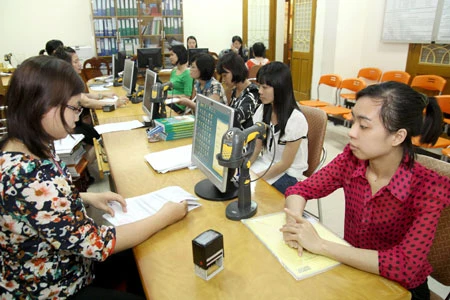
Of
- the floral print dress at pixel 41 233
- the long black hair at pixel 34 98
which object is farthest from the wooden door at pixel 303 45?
the floral print dress at pixel 41 233

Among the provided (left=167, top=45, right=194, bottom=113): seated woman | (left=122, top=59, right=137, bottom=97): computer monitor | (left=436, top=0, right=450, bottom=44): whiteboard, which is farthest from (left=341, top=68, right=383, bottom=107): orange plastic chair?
(left=122, top=59, right=137, bottom=97): computer monitor

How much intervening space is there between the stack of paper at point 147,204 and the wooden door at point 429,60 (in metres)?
4.03

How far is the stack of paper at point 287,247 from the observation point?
0.96 m

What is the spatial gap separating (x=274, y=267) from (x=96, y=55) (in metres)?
6.55

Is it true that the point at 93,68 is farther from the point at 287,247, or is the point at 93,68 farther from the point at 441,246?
the point at 441,246

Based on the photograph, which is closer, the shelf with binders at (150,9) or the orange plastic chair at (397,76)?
the orange plastic chair at (397,76)

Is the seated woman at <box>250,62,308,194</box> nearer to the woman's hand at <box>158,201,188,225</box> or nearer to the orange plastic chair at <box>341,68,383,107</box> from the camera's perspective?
the woman's hand at <box>158,201,188,225</box>

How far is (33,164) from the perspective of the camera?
92 centimetres

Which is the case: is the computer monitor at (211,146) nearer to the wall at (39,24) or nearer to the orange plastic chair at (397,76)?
the orange plastic chair at (397,76)

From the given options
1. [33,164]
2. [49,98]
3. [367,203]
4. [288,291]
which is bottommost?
[288,291]

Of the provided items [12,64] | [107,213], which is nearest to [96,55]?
[12,64]

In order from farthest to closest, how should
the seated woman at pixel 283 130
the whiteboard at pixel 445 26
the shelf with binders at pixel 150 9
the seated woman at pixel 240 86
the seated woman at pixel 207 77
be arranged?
the shelf with binders at pixel 150 9, the whiteboard at pixel 445 26, the seated woman at pixel 207 77, the seated woman at pixel 240 86, the seated woman at pixel 283 130

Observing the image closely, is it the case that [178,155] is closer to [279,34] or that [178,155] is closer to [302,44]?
[302,44]

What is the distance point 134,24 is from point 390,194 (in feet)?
21.3
